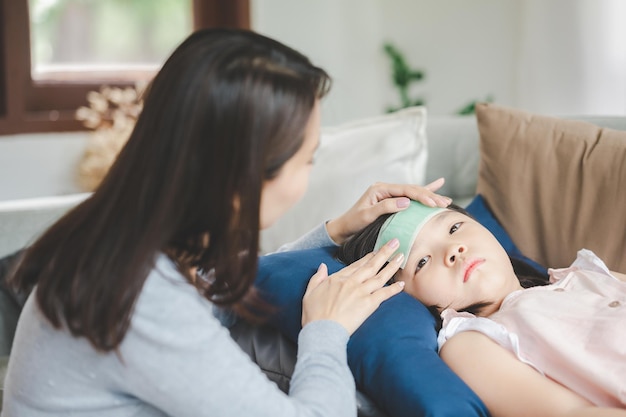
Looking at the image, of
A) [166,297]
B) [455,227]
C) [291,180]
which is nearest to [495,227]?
[455,227]

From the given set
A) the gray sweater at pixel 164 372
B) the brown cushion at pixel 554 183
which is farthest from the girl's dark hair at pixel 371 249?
the gray sweater at pixel 164 372

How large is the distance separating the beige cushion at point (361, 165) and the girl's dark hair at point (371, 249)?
48 centimetres

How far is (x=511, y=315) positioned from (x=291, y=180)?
→ 0.51 metres

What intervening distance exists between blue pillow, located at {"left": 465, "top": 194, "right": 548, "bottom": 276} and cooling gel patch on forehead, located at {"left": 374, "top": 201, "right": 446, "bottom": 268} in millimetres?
315

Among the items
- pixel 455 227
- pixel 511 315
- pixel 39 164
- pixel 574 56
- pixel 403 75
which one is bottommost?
pixel 39 164

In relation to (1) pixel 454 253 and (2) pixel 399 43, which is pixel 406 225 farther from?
(2) pixel 399 43

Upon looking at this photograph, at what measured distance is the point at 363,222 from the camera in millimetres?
1497

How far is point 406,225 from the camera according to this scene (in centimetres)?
139

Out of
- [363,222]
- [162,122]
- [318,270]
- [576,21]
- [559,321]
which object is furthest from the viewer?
[576,21]

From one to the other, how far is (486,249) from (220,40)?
668mm

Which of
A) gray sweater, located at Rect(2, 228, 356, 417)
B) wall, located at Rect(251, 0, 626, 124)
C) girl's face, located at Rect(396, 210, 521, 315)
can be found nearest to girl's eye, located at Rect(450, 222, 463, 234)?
girl's face, located at Rect(396, 210, 521, 315)

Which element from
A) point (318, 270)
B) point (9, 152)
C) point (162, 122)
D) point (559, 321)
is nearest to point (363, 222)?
point (318, 270)

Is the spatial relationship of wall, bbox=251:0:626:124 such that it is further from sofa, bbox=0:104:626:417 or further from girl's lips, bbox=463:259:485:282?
girl's lips, bbox=463:259:485:282

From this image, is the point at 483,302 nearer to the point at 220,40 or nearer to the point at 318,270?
the point at 318,270
